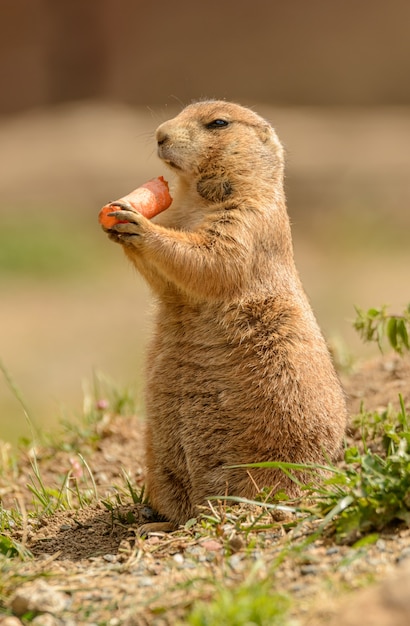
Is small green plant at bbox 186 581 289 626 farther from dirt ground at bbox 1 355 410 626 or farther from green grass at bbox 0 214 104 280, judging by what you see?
Result: green grass at bbox 0 214 104 280

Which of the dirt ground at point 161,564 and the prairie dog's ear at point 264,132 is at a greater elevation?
the prairie dog's ear at point 264,132

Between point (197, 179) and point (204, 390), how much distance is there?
41.9 inches

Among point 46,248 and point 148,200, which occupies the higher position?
point 46,248

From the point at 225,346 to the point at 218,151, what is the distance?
1.01 m

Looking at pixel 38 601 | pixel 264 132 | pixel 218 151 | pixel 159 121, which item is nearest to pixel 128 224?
pixel 218 151

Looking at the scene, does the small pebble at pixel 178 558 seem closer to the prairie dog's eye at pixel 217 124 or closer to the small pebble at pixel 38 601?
the small pebble at pixel 38 601

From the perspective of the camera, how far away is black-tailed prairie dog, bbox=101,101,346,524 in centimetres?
432

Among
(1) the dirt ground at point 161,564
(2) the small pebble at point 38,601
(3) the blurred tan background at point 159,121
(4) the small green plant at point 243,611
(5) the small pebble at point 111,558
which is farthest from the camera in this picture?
(3) the blurred tan background at point 159,121

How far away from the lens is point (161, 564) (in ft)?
11.7

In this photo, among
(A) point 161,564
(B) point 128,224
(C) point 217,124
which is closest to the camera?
(A) point 161,564

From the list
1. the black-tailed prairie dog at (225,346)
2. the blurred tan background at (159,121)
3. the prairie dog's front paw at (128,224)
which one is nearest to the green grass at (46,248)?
the blurred tan background at (159,121)

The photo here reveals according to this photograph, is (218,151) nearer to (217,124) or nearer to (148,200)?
(217,124)

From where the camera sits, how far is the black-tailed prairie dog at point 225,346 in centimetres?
432

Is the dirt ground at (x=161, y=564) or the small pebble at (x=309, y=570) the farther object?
the small pebble at (x=309, y=570)
